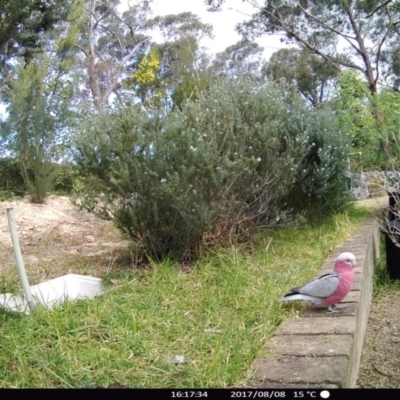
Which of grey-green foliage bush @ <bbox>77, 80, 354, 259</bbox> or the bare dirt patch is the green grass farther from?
the bare dirt patch

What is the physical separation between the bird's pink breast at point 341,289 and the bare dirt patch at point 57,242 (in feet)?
4.17

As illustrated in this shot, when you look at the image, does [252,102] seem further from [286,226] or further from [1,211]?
[1,211]

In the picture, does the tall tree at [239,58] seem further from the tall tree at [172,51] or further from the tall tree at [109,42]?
the tall tree at [109,42]

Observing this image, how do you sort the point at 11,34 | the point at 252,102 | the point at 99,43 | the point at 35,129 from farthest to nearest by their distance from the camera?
1. the point at 99,43
2. the point at 11,34
3. the point at 35,129
4. the point at 252,102

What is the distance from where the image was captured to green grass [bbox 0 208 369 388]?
4.93ft

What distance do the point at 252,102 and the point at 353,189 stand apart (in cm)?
152

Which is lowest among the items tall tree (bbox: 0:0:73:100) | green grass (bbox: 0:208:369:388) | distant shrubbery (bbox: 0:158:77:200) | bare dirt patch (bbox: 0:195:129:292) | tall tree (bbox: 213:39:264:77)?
green grass (bbox: 0:208:369:388)

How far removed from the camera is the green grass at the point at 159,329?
4.93ft

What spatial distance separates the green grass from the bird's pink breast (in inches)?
5.9

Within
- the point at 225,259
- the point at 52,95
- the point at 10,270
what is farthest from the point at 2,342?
the point at 52,95

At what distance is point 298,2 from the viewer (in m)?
11.8

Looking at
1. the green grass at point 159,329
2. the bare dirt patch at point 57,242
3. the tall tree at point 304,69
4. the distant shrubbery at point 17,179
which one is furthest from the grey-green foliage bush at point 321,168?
the tall tree at point 304,69

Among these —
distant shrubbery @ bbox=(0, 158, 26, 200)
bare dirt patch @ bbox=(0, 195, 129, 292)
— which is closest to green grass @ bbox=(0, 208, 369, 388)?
bare dirt patch @ bbox=(0, 195, 129, 292)

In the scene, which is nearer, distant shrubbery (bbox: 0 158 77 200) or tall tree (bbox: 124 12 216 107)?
distant shrubbery (bbox: 0 158 77 200)
